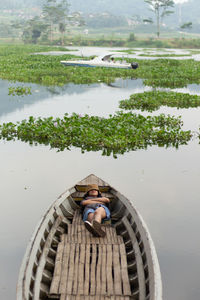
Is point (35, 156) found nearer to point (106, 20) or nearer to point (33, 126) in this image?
point (33, 126)

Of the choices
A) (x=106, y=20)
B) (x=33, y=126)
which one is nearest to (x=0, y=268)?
(x=33, y=126)

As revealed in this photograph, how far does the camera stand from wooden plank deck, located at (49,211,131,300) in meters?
4.98

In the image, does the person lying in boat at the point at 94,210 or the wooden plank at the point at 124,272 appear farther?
the person lying in boat at the point at 94,210

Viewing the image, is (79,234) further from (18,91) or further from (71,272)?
(18,91)

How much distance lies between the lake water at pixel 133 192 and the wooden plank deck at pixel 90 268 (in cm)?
99

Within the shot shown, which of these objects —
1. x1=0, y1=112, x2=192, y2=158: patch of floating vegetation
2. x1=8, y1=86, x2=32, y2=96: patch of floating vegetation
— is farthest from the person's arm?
x1=8, y1=86, x2=32, y2=96: patch of floating vegetation

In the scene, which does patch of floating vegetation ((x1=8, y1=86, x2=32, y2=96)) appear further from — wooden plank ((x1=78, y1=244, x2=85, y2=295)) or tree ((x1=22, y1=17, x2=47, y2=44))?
tree ((x1=22, y1=17, x2=47, y2=44))

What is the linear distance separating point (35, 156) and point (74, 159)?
1.32 m

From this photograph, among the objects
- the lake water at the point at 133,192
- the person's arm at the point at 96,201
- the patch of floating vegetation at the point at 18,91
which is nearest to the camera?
the lake water at the point at 133,192

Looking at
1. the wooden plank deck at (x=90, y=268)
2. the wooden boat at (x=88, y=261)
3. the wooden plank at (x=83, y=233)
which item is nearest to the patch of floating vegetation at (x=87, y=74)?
the wooden plank at (x=83, y=233)

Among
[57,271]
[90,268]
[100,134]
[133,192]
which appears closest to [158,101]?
[100,134]

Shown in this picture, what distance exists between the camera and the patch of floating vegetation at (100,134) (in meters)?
13.0

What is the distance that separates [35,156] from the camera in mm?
12180

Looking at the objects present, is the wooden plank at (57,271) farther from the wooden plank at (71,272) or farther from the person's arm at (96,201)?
the person's arm at (96,201)
